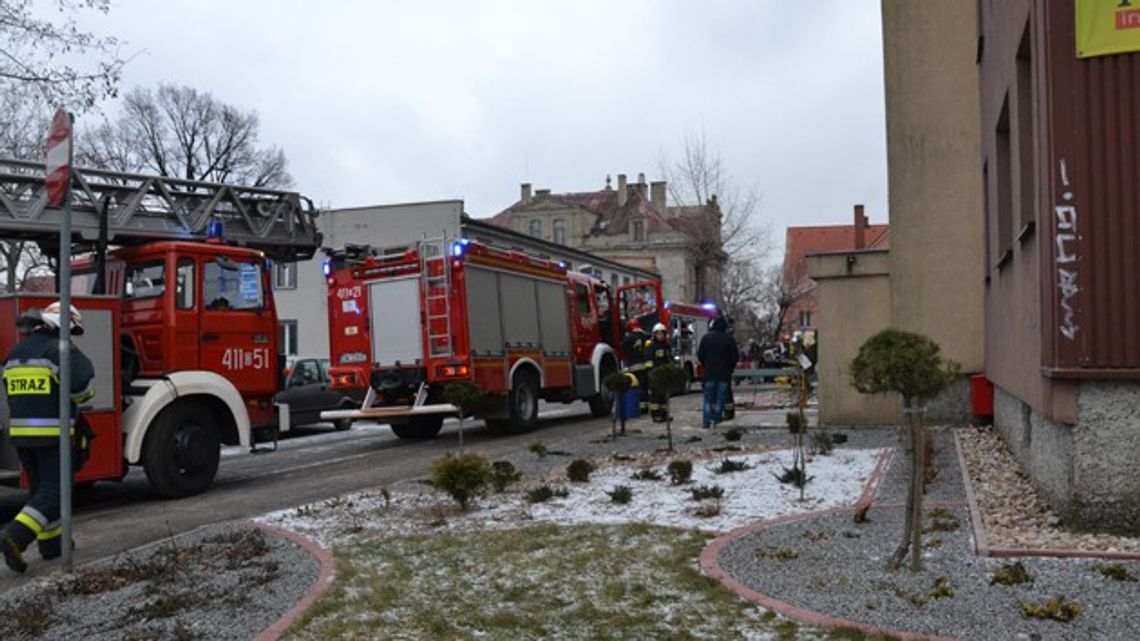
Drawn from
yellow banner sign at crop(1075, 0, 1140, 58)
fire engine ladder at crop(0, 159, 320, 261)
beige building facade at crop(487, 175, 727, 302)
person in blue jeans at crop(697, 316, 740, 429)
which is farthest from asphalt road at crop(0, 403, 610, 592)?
beige building facade at crop(487, 175, 727, 302)

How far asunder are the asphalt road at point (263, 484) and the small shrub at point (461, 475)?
2129mm

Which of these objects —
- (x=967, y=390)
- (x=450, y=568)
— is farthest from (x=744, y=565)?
(x=967, y=390)

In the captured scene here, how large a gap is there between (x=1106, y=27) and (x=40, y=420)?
7.63 m

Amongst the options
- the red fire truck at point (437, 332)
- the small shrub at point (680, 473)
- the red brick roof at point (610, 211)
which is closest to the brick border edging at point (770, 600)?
the small shrub at point (680, 473)

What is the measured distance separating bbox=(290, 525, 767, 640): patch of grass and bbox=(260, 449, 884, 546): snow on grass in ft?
1.50

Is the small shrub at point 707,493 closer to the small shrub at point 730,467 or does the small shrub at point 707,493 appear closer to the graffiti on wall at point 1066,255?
the small shrub at point 730,467

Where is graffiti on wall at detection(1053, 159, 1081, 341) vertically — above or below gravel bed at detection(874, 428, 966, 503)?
above

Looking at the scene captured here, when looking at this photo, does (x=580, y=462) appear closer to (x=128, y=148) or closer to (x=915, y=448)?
(x=915, y=448)

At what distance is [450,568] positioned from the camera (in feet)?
19.9

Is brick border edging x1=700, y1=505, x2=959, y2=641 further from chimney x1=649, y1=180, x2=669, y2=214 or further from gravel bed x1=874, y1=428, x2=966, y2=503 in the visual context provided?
chimney x1=649, y1=180, x2=669, y2=214

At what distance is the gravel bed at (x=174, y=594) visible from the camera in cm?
505

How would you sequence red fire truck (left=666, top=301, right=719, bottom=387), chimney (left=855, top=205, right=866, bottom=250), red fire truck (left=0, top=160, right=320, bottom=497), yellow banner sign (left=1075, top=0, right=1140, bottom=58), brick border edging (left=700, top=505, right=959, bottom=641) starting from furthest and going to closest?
chimney (left=855, top=205, right=866, bottom=250), red fire truck (left=666, top=301, right=719, bottom=387), red fire truck (left=0, top=160, right=320, bottom=497), yellow banner sign (left=1075, top=0, right=1140, bottom=58), brick border edging (left=700, top=505, right=959, bottom=641)

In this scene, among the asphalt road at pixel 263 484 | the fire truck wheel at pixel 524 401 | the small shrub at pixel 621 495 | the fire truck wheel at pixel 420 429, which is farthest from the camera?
the fire truck wheel at pixel 420 429

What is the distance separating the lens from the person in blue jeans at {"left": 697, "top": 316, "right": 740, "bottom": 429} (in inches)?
596
